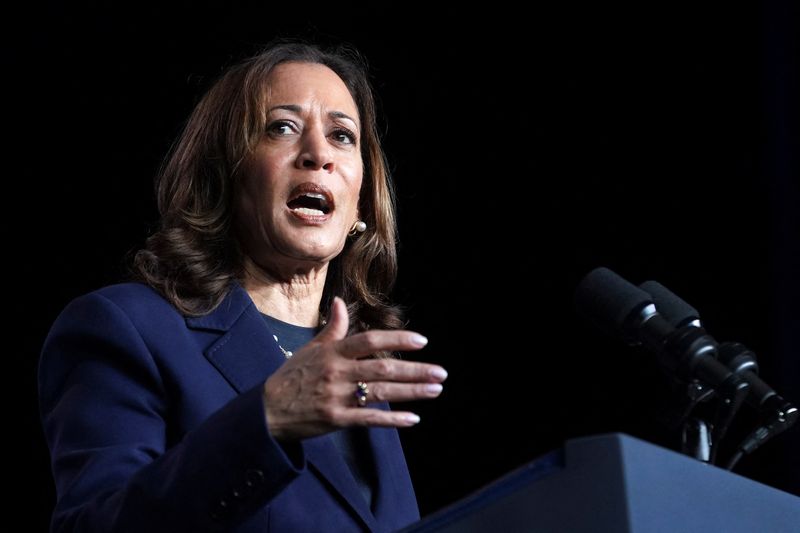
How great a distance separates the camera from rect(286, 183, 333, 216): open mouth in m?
2.01

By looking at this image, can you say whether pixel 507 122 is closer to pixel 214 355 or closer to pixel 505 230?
pixel 505 230

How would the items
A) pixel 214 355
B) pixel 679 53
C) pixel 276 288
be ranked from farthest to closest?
pixel 679 53, pixel 276 288, pixel 214 355

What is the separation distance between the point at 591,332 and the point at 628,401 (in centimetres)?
29

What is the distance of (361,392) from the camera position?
3.79 feet

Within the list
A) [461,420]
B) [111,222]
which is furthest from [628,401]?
[111,222]

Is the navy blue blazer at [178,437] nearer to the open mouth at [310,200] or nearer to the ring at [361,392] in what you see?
the ring at [361,392]

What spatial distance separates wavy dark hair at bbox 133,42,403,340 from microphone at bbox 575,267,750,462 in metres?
0.74

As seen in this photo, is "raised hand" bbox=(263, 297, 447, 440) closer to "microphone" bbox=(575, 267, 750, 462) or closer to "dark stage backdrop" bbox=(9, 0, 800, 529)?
"microphone" bbox=(575, 267, 750, 462)

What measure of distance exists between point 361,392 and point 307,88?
1.14 metres

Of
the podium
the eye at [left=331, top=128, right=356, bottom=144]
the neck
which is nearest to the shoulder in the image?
the neck

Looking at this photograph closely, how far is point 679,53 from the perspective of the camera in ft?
11.5

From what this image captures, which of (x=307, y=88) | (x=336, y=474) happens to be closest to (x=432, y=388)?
(x=336, y=474)

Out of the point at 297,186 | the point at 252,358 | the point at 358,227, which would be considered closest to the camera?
the point at 252,358

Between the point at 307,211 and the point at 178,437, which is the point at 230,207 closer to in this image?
the point at 307,211
